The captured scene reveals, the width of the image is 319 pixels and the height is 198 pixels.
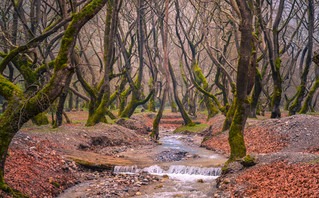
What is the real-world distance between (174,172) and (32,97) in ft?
21.9

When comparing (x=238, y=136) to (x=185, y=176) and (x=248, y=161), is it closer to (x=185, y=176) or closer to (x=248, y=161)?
(x=248, y=161)

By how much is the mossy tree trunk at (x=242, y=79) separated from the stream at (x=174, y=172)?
5.03ft

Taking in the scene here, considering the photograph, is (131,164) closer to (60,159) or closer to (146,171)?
(146,171)

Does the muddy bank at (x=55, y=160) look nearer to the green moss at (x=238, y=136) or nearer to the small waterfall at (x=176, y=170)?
the small waterfall at (x=176, y=170)

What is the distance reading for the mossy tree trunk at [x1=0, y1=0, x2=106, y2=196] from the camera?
5.78m

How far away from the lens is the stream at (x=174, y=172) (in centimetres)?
829

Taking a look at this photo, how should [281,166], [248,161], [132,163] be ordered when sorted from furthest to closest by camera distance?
[132,163] → [248,161] → [281,166]

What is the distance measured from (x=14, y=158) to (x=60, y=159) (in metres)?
1.98

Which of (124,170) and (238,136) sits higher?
(238,136)

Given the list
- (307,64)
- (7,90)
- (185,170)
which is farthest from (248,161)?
(307,64)

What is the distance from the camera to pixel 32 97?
607 centimetres

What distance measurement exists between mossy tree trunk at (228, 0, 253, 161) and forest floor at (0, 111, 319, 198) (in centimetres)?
63

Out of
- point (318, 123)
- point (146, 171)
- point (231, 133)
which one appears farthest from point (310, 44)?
point (146, 171)

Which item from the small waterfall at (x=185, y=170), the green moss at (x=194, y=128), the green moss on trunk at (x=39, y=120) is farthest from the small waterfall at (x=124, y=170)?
the green moss at (x=194, y=128)
